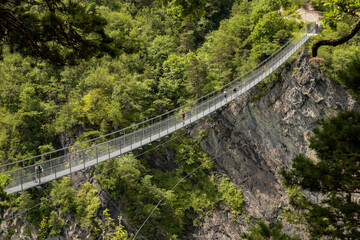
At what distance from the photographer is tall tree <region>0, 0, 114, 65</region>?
3.25m

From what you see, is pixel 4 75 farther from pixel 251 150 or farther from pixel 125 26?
pixel 251 150

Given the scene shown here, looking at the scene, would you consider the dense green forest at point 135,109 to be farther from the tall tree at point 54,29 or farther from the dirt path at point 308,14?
the tall tree at point 54,29

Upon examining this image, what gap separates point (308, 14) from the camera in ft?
49.6

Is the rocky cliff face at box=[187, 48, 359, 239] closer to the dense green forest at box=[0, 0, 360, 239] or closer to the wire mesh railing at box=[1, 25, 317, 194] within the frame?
the dense green forest at box=[0, 0, 360, 239]

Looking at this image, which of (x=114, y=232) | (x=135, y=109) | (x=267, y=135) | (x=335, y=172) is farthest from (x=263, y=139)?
(x=335, y=172)

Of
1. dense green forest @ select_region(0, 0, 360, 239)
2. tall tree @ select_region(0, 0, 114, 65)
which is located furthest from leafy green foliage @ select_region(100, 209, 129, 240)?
tall tree @ select_region(0, 0, 114, 65)

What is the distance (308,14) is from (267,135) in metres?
6.25

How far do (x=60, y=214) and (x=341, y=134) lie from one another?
11.2 metres

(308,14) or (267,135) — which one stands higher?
(308,14)

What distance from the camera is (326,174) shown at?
3.30m

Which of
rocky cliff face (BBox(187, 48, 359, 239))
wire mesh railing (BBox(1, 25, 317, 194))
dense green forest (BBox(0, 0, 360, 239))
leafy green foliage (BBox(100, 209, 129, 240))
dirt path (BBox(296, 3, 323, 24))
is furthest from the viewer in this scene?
dirt path (BBox(296, 3, 323, 24))

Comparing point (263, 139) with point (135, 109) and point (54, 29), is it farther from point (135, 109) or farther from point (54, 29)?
point (54, 29)

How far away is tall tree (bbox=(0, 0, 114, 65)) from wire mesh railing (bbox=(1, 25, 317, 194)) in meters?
4.09

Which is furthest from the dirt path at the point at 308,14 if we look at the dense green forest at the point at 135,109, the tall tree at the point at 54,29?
the tall tree at the point at 54,29
